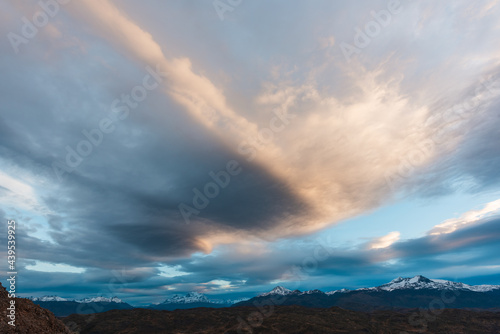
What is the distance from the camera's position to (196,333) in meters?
181

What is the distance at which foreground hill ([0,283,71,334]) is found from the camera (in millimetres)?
29880

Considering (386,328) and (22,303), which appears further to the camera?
(386,328)

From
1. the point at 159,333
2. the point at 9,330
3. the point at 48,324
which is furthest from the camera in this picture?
the point at 159,333

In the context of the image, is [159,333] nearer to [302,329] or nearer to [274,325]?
[274,325]

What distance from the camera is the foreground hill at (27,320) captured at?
29.9 m

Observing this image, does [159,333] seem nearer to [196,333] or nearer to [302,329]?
[196,333]

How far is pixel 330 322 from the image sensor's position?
198m

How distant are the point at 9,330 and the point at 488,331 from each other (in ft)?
930

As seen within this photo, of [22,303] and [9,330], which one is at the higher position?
[22,303]

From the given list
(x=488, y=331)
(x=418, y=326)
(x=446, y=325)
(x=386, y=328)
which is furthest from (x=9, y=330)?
(x=488, y=331)

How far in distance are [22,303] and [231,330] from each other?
555ft

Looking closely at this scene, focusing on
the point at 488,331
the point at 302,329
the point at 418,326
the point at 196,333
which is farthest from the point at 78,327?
the point at 488,331

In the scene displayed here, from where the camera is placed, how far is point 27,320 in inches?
1313

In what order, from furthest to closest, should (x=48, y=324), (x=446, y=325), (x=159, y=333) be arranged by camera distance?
(x=446, y=325), (x=159, y=333), (x=48, y=324)
